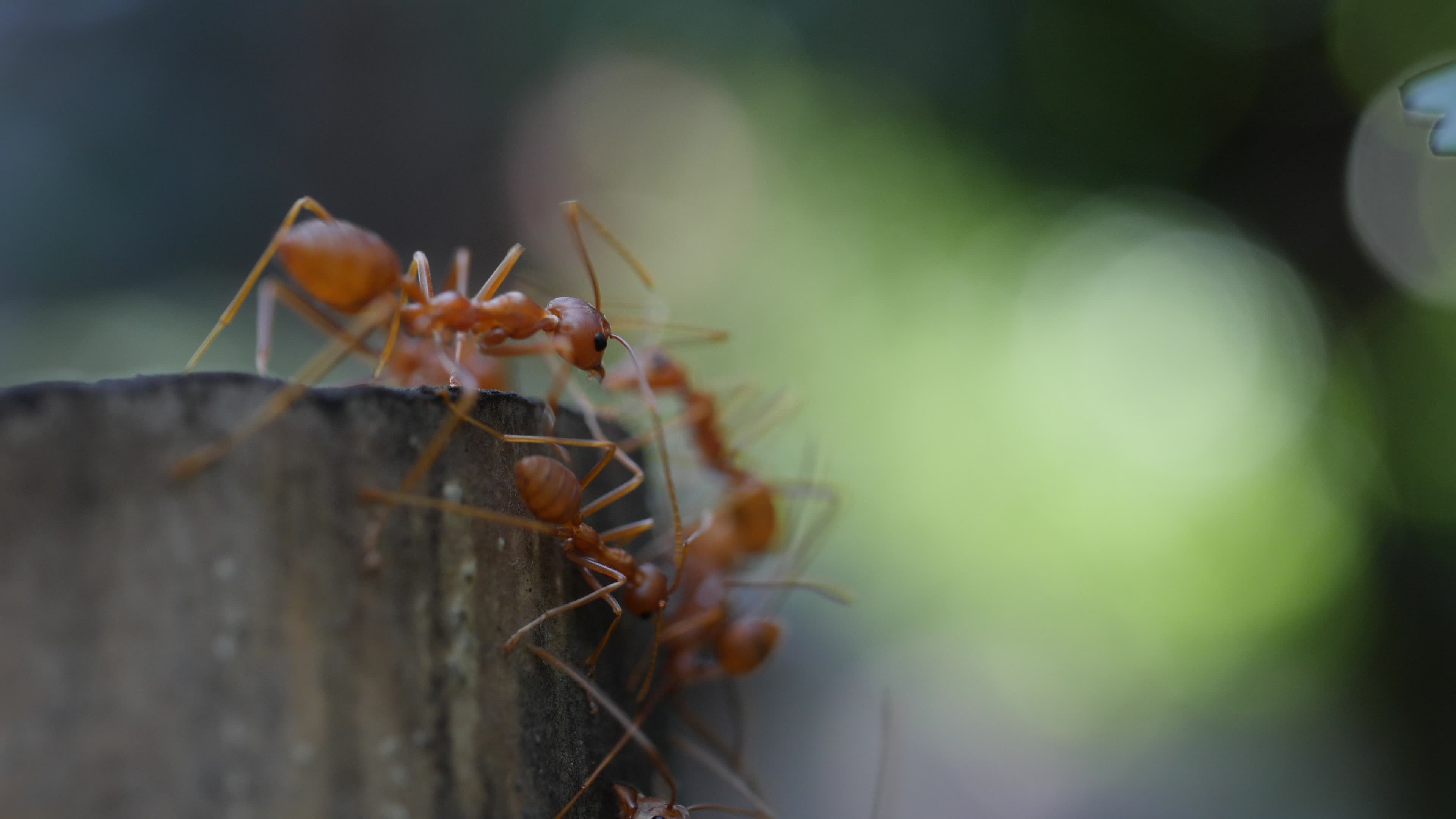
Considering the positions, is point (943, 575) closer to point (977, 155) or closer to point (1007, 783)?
point (1007, 783)

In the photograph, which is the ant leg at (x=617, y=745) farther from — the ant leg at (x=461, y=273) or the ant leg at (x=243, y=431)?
the ant leg at (x=461, y=273)

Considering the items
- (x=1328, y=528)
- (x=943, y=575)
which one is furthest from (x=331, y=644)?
(x=1328, y=528)

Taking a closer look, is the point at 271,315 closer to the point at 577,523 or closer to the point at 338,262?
the point at 338,262

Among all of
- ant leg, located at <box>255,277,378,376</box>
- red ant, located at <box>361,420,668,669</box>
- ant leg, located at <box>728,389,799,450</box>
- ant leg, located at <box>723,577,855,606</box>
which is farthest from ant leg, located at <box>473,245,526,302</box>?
ant leg, located at <box>728,389,799,450</box>

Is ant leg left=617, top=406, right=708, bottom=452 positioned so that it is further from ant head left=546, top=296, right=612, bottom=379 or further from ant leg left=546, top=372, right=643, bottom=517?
ant leg left=546, top=372, right=643, bottom=517

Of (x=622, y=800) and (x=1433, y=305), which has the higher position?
(x=622, y=800)
